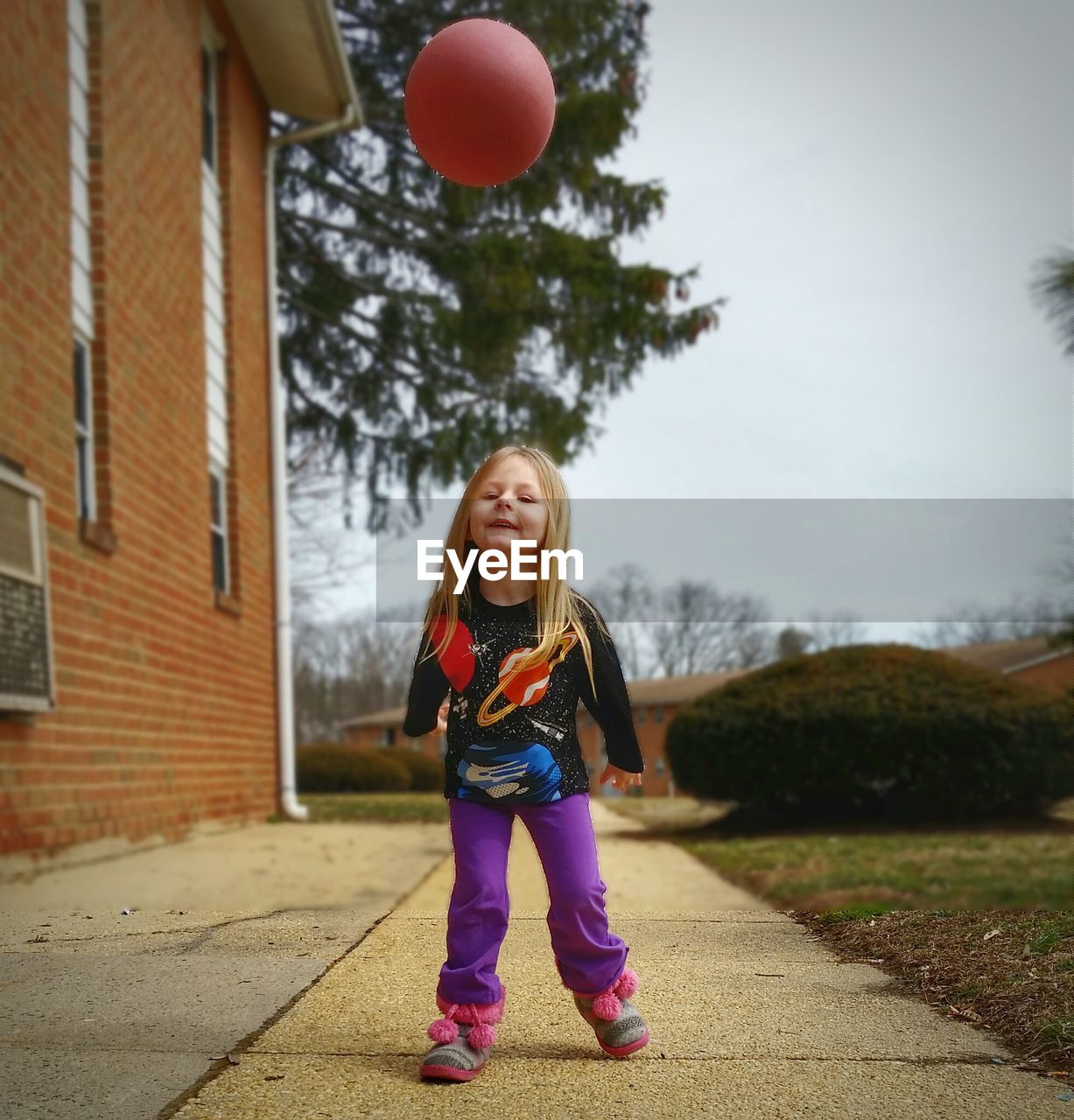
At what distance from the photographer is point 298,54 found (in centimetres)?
1152

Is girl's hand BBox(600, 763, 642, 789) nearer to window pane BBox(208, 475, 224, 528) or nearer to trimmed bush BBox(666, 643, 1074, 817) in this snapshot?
window pane BBox(208, 475, 224, 528)

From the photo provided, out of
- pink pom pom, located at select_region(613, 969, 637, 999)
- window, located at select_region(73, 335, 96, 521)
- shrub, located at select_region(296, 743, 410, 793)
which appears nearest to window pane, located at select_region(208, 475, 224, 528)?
window, located at select_region(73, 335, 96, 521)

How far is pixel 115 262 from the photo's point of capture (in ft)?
25.5

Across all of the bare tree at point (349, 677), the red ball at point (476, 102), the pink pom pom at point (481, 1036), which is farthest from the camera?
the bare tree at point (349, 677)

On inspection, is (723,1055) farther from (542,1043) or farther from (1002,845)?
(1002,845)

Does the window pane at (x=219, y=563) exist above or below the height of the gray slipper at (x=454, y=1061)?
above

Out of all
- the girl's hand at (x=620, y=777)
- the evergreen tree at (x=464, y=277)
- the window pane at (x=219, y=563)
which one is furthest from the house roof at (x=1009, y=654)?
the girl's hand at (x=620, y=777)

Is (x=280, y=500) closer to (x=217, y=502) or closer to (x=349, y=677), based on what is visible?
(x=217, y=502)

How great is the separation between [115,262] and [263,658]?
15.9ft

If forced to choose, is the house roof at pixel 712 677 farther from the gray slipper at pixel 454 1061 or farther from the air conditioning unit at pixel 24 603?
the gray slipper at pixel 454 1061

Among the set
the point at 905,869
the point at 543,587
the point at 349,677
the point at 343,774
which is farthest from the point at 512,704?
the point at 349,677

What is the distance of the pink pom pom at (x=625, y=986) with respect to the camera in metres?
2.88

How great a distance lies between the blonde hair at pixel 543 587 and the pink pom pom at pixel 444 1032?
77 centimetres

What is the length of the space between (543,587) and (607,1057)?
104 centimetres
